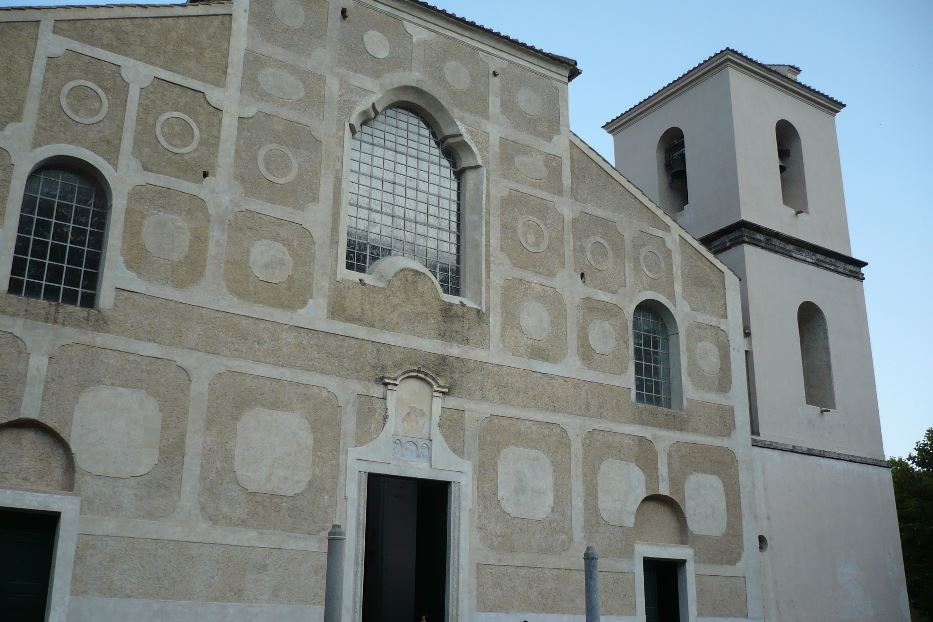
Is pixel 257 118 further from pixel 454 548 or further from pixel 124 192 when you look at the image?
pixel 454 548

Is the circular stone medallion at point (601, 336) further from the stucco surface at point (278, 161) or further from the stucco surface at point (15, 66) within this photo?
the stucco surface at point (15, 66)

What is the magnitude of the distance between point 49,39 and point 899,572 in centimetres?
1761

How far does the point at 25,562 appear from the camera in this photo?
1072 cm

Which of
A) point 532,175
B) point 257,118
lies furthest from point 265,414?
point 532,175

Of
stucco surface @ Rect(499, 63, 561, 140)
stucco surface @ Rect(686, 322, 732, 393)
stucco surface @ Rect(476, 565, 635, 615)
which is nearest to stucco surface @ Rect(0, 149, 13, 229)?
stucco surface @ Rect(476, 565, 635, 615)

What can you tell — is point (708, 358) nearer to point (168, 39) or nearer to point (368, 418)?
point (368, 418)

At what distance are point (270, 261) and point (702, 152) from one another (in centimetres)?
1140

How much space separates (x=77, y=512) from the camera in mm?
10891

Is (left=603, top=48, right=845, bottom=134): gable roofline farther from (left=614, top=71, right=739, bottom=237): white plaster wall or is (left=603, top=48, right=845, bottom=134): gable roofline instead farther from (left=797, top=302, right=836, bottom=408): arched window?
(left=797, top=302, right=836, bottom=408): arched window

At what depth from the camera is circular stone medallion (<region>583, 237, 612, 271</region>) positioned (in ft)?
54.5

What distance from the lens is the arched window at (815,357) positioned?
1969 centimetres

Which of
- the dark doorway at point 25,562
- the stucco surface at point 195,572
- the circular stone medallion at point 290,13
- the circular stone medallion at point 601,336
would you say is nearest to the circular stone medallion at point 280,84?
the circular stone medallion at point 290,13

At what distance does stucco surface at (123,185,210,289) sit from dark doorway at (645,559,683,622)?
8.71 m

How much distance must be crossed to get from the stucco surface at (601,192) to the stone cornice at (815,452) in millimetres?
4434
